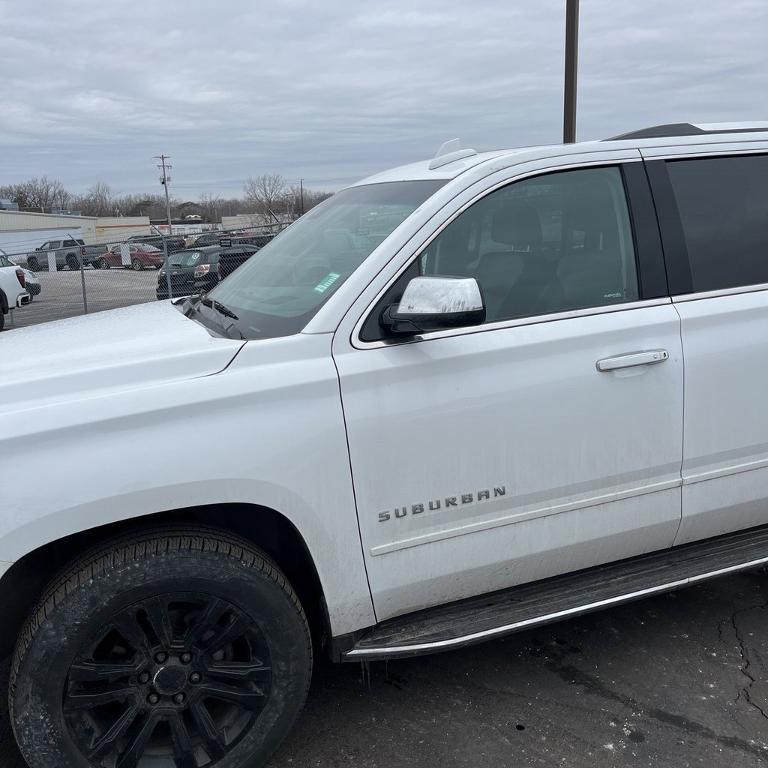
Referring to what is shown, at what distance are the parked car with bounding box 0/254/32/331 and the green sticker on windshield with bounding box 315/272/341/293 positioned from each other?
14.2 m

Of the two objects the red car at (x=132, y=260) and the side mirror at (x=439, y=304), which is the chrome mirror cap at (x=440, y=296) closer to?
the side mirror at (x=439, y=304)

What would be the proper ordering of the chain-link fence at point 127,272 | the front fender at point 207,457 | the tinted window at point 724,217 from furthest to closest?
the chain-link fence at point 127,272
the tinted window at point 724,217
the front fender at point 207,457

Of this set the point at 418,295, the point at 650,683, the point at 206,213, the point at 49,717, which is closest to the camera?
the point at 49,717

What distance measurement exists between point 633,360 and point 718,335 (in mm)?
416

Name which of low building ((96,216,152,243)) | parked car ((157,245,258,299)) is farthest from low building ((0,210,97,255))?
parked car ((157,245,258,299))

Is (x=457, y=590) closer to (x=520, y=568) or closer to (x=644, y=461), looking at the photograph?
(x=520, y=568)

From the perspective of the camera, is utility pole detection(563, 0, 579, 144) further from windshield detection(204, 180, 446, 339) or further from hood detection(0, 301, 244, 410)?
hood detection(0, 301, 244, 410)

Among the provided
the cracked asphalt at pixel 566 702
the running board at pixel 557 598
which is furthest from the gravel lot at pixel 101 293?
the running board at pixel 557 598

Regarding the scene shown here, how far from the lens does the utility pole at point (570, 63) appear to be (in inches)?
342

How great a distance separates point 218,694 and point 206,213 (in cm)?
10013

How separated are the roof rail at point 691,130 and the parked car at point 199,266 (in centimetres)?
942

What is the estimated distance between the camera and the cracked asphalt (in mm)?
2576

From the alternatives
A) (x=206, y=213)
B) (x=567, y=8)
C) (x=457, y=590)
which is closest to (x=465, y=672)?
(x=457, y=590)

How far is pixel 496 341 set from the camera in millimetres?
2508
